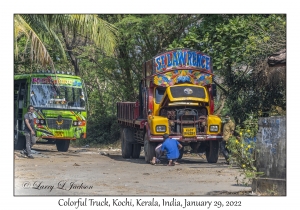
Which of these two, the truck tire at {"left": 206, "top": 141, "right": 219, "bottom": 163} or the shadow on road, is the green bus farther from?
the truck tire at {"left": 206, "top": 141, "right": 219, "bottom": 163}

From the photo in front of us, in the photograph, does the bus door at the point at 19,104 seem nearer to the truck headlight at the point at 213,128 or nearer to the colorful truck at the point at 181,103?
the colorful truck at the point at 181,103

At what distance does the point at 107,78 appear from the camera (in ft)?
105

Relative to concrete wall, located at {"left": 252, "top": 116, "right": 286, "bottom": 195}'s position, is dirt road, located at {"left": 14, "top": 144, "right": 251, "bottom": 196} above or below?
below

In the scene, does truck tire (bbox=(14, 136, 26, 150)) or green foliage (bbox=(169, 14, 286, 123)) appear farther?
truck tire (bbox=(14, 136, 26, 150))

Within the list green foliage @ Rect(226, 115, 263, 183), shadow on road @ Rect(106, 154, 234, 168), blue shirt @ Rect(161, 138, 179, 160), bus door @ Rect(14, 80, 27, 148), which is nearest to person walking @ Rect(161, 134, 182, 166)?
blue shirt @ Rect(161, 138, 179, 160)

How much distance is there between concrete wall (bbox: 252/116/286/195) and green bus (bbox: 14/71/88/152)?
45.0 feet

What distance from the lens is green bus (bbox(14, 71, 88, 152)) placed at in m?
25.0

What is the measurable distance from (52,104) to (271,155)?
46.9 feet

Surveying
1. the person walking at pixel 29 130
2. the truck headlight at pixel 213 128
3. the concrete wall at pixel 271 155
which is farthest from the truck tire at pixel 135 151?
the concrete wall at pixel 271 155

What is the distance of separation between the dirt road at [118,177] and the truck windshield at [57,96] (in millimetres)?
3589

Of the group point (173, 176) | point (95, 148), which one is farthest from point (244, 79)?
point (95, 148)

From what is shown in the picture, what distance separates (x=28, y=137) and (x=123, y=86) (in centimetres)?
1014

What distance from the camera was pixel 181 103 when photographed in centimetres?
1986
